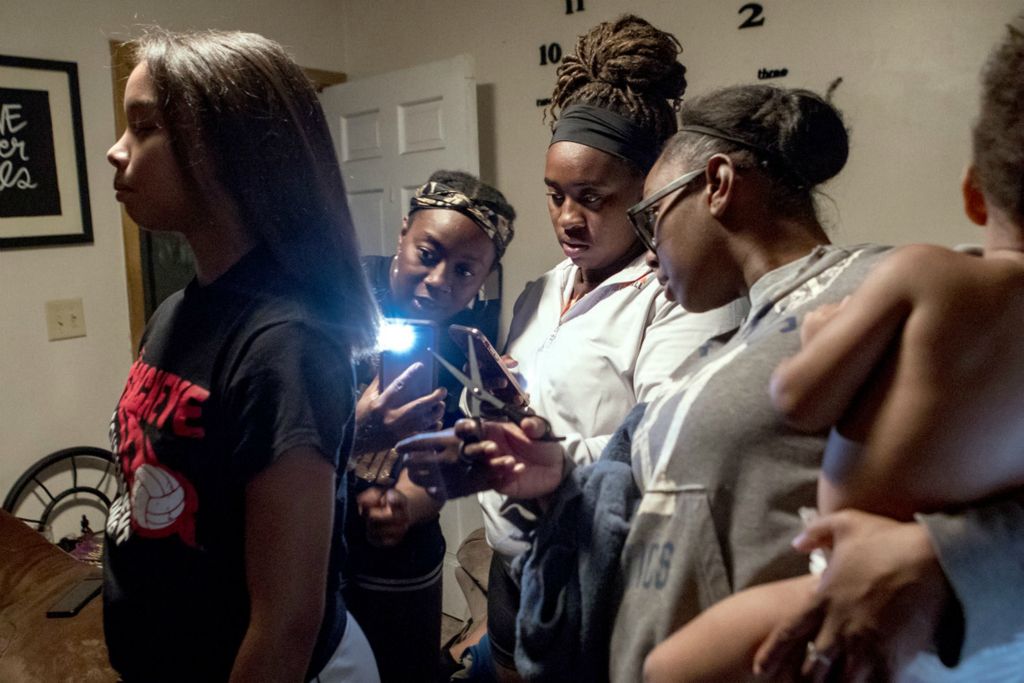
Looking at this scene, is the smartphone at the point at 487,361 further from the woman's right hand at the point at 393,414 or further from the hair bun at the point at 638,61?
the hair bun at the point at 638,61

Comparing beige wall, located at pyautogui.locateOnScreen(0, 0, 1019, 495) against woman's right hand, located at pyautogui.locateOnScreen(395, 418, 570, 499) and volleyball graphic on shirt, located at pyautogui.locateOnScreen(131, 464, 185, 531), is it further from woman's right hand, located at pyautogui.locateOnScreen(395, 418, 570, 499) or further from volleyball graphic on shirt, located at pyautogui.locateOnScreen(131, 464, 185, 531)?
volleyball graphic on shirt, located at pyautogui.locateOnScreen(131, 464, 185, 531)

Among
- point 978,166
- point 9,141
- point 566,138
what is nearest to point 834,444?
point 978,166

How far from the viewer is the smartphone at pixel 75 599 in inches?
53.3

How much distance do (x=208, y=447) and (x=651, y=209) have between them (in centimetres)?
45

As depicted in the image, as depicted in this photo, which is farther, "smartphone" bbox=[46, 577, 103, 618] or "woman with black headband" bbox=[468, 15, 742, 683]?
"smartphone" bbox=[46, 577, 103, 618]

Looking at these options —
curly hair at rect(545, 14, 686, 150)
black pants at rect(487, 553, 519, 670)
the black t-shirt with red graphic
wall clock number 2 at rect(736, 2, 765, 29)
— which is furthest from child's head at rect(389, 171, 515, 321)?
wall clock number 2 at rect(736, 2, 765, 29)

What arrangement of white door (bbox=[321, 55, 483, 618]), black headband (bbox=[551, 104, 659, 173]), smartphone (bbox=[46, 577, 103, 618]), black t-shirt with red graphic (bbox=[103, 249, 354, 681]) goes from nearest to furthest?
black t-shirt with red graphic (bbox=[103, 249, 354, 681]), black headband (bbox=[551, 104, 659, 173]), smartphone (bbox=[46, 577, 103, 618]), white door (bbox=[321, 55, 483, 618])

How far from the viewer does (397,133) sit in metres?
2.42

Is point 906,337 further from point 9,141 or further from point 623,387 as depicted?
point 9,141

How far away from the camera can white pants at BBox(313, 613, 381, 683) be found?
2.54 feet

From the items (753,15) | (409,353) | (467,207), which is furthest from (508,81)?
(409,353)

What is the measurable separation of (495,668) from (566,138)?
778 millimetres

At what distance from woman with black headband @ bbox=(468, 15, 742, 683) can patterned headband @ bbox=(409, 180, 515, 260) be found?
0.11m

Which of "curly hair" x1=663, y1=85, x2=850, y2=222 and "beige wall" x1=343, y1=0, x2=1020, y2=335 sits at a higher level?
"beige wall" x1=343, y1=0, x2=1020, y2=335
